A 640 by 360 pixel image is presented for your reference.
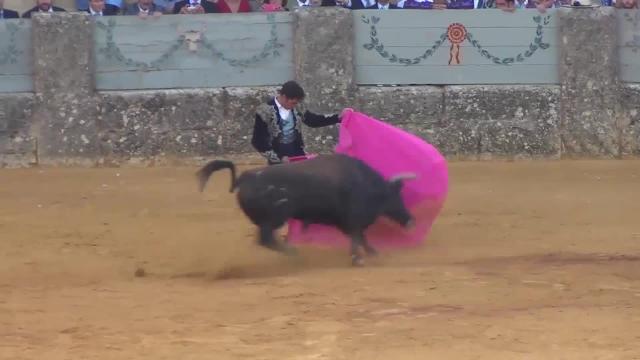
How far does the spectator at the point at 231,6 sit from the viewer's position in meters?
13.1

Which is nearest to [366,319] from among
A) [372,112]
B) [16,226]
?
[16,226]

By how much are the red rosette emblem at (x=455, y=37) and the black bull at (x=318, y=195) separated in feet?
17.0

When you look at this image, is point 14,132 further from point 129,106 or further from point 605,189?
point 605,189

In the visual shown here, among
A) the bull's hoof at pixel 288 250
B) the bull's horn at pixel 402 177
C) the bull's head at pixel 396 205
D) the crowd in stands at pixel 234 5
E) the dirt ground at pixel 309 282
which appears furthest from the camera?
the crowd in stands at pixel 234 5

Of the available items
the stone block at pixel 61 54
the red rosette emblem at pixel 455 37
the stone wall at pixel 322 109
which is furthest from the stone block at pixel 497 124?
the stone block at pixel 61 54

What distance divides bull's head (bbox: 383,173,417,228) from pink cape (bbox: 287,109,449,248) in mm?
152

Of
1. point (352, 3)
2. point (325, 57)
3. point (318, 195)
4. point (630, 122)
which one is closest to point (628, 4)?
point (630, 122)

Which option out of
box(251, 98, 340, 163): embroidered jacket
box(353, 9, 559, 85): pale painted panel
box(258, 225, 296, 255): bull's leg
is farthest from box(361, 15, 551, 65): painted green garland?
box(258, 225, 296, 255): bull's leg

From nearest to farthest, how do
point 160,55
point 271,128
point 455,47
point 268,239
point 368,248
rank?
point 268,239
point 368,248
point 271,128
point 160,55
point 455,47

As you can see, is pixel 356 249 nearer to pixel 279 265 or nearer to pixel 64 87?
pixel 279 265

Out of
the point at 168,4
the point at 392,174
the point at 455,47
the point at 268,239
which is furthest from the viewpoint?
the point at 168,4

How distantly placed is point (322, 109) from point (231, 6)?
154 centimetres

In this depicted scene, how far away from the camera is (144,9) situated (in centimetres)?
1301

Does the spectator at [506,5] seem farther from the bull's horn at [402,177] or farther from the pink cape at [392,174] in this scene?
the bull's horn at [402,177]
